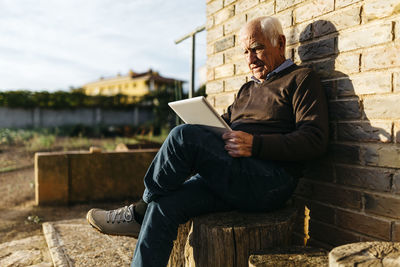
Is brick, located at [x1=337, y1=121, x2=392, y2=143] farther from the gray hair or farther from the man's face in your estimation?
the gray hair

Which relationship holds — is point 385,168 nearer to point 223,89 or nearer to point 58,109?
point 223,89

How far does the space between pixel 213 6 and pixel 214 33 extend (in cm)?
26

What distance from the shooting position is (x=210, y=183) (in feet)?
5.84

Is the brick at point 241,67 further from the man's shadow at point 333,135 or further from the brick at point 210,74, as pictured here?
the man's shadow at point 333,135

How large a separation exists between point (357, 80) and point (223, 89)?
129 centimetres

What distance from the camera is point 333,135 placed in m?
1.99

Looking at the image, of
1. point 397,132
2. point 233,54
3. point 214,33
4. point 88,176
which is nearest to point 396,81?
point 397,132

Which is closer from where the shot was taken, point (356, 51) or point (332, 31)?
point (356, 51)

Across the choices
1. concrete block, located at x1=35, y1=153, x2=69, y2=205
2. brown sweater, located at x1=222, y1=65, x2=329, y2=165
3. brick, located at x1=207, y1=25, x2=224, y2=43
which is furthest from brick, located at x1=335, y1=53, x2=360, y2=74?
concrete block, located at x1=35, y1=153, x2=69, y2=205

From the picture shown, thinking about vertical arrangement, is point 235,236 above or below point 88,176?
above

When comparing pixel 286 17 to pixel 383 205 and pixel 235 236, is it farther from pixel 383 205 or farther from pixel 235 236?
pixel 235 236

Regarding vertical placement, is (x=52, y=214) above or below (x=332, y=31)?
below

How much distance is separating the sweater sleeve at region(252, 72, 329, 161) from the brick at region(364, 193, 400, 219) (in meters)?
0.36

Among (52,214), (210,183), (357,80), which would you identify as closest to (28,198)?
(52,214)
